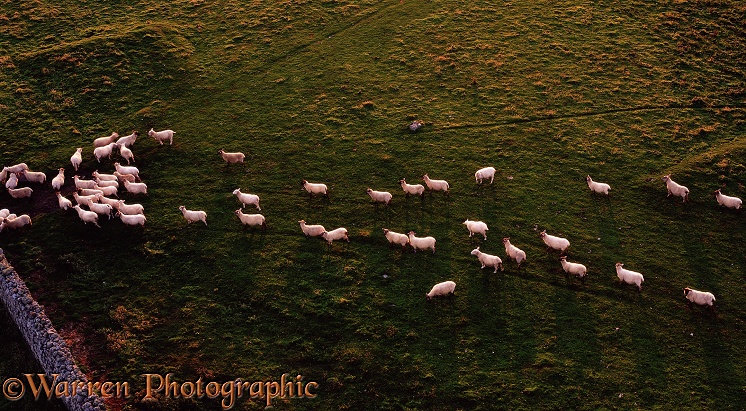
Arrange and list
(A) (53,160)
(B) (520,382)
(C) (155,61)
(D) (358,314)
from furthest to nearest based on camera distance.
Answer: (C) (155,61)
(A) (53,160)
(D) (358,314)
(B) (520,382)

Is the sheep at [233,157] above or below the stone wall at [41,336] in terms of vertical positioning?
above

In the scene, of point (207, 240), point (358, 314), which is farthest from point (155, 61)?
point (358, 314)

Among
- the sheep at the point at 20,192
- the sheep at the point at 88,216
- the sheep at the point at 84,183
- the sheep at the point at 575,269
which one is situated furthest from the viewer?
the sheep at the point at 20,192

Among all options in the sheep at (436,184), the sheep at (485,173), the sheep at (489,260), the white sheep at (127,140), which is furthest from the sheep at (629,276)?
the white sheep at (127,140)

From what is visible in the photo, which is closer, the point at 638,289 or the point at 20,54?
the point at 638,289

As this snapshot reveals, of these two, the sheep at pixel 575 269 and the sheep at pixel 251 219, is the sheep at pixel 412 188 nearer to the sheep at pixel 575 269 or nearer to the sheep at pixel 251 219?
the sheep at pixel 251 219

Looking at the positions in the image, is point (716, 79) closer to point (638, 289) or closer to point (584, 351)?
point (638, 289)

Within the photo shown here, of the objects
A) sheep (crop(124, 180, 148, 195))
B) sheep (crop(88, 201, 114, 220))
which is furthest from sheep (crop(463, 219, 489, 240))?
sheep (crop(88, 201, 114, 220))

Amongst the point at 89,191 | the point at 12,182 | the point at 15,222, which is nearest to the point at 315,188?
the point at 89,191
